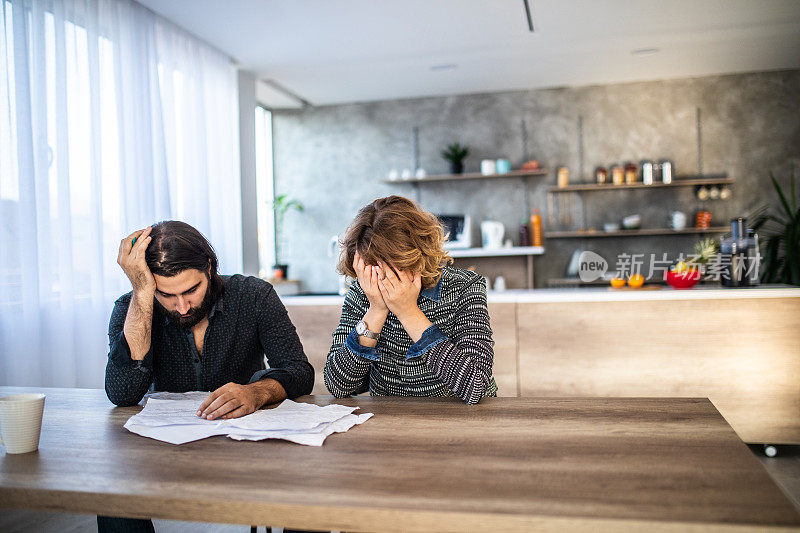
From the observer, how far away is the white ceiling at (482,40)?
3779 millimetres

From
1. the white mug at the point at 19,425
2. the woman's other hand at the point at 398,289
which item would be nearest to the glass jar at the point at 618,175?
the woman's other hand at the point at 398,289

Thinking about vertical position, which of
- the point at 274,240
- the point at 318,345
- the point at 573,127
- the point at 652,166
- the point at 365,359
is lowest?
the point at 318,345

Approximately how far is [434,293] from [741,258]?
2.52 metres

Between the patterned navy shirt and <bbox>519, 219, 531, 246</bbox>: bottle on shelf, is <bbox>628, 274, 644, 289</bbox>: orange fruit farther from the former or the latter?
<bbox>519, 219, 531, 246</bbox>: bottle on shelf

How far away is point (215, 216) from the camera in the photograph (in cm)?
437

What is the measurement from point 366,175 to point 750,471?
5676mm

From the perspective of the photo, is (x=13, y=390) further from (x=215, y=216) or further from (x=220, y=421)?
(x=215, y=216)

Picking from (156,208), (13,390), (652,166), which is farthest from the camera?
(652,166)

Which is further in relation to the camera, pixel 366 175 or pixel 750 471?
pixel 366 175

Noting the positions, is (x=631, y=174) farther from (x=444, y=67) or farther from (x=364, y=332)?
(x=364, y=332)

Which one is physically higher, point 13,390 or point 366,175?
point 366,175

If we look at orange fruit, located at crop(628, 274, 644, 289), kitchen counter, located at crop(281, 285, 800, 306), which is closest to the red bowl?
kitchen counter, located at crop(281, 285, 800, 306)

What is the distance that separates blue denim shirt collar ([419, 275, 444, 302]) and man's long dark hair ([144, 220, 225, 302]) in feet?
2.23

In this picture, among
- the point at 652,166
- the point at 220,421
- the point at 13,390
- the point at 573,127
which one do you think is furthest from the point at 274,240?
the point at 220,421
